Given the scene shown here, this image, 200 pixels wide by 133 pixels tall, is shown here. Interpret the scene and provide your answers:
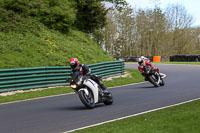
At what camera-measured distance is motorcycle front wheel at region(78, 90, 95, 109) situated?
958 cm

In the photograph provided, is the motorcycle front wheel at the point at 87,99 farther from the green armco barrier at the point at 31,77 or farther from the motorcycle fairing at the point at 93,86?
the green armco barrier at the point at 31,77

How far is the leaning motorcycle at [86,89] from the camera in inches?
380

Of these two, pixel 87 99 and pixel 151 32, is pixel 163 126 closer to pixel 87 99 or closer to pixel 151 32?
pixel 87 99

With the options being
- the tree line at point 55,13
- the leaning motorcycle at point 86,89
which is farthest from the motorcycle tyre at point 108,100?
the tree line at point 55,13

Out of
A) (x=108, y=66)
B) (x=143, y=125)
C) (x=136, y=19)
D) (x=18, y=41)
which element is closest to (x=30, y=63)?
(x=18, y=41)

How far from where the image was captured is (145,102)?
1111 cm

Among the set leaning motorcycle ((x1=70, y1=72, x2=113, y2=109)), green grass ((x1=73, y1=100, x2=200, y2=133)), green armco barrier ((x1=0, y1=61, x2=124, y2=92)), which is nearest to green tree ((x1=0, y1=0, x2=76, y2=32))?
green armco barrier ((x1=0, y1=61, x2=124, y2=92))

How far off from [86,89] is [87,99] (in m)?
0.30

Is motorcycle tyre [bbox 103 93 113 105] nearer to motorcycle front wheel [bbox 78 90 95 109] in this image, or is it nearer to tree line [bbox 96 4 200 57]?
motorcycle front wheel [bbox 78 90 95 109]

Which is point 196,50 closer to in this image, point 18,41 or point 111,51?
point 111,51

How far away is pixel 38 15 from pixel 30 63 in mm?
9225

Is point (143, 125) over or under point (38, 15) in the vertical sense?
under

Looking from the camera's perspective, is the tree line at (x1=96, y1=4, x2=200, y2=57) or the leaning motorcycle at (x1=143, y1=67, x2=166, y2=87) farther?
the tree line at (x1=96, y1=4, x2=200, y2=57)

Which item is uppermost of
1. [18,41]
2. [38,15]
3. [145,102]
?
[38,15]
